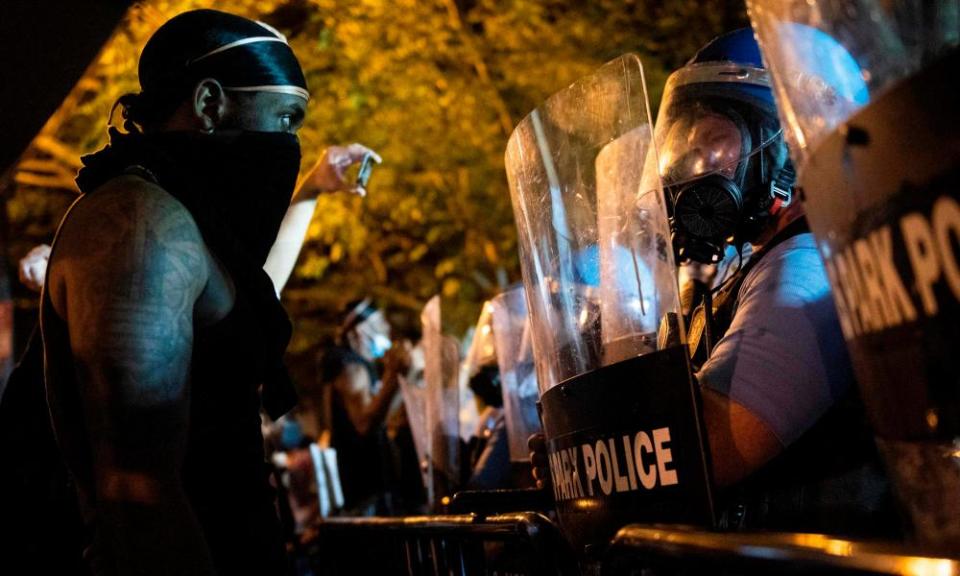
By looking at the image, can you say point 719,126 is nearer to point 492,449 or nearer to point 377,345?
point 492,449

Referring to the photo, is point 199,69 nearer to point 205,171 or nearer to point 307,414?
point 205,171

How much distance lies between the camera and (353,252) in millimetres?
16234

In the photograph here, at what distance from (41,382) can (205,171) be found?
0.97m

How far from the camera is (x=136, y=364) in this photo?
7.24 feet

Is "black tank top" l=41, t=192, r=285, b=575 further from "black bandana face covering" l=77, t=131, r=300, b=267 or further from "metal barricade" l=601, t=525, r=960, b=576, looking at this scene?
"metal barricade" l=601, t=525, r=960, b=576

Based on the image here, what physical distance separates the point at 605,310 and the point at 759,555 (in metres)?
1.08

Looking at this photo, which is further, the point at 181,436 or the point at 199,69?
the point at 199,69

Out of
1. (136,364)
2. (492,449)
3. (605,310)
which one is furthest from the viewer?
(492,449)

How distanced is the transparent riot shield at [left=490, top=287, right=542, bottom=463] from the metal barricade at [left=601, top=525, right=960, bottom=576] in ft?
11.3

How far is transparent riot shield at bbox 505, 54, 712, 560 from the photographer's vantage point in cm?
202

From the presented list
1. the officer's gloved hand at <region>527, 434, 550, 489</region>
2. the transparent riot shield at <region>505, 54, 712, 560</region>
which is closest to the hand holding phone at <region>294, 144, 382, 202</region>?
the officer's gloved hand at <region>527, 434, 550, 489</region>

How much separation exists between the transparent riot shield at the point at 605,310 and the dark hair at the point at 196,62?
32.1 inches

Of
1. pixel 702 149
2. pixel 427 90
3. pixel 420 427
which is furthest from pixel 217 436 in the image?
pixel 427 90

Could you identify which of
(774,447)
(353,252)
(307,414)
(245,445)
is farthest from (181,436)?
(307,414)
